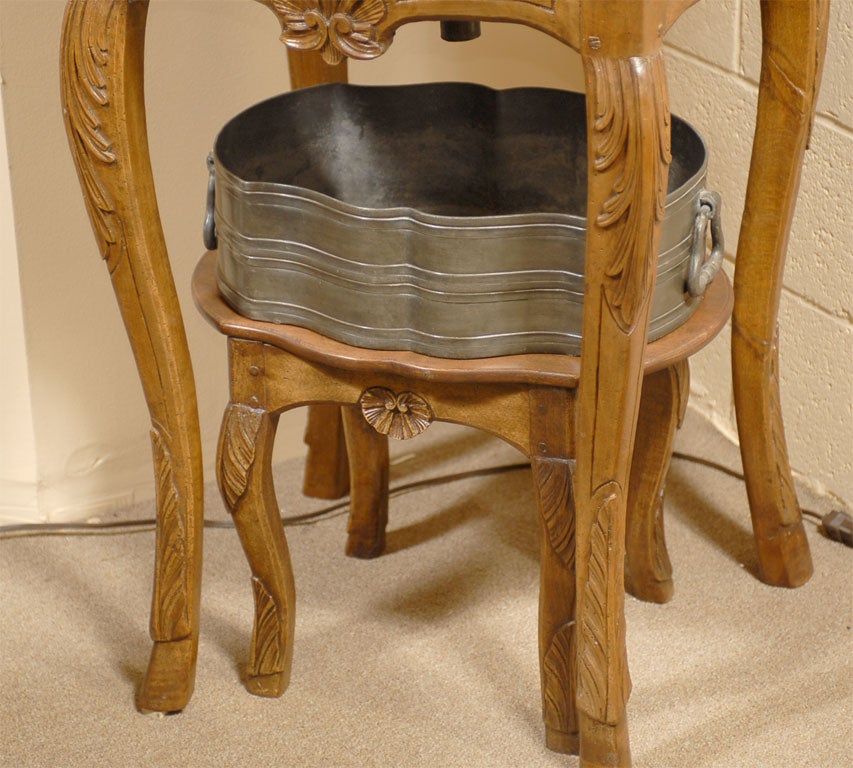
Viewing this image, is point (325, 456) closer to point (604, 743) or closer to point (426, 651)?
point (426, 651)

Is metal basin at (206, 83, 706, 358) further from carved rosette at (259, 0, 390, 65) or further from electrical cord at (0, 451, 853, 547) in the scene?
electrical cord at (0, 451, 853, 547)

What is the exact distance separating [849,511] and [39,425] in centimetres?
104

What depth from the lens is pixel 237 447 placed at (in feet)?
4.10

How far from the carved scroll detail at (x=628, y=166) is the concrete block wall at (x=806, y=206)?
0.63 meters

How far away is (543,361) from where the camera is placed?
3.68 feet

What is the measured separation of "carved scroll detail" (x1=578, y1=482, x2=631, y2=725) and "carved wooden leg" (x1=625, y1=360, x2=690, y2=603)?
9.7 inches

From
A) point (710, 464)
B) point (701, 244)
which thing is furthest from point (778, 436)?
point (701, 244)

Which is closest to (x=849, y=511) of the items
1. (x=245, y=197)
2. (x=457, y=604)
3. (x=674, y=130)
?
(x=457, y=604)

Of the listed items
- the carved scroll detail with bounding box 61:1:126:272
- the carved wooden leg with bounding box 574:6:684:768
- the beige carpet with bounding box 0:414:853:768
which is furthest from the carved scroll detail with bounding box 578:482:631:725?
the carved scroll detail with bounding box 61:1:126:272

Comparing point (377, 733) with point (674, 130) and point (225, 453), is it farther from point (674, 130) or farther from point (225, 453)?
point (674, 130)

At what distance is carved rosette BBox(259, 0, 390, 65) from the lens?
0.99 metres

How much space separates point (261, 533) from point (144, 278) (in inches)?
11.1

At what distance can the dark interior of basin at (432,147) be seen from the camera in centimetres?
133

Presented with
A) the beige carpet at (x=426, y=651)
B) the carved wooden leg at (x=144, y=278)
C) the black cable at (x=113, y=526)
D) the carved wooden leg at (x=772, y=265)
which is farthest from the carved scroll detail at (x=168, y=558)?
the carved wooden leg at (x=772, y=265)
